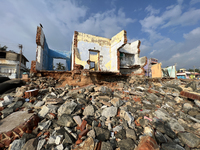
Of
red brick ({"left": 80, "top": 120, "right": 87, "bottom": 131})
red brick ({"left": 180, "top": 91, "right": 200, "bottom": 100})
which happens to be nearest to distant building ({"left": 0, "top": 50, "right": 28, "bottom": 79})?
red brick ({"left": 80, "top": 120, "right": 87, "bottom": 131})

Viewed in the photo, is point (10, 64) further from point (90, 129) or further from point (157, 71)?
point (157, 71)

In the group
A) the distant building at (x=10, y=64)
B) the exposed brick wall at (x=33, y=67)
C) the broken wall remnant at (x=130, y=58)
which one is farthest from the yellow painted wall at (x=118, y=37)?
the distant building at (x=10, y=64)

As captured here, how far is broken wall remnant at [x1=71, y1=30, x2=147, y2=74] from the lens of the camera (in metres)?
7.55

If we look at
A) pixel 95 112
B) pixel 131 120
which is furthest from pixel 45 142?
pixel 131 120

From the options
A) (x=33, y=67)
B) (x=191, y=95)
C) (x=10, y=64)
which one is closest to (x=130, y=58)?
(x=191, y=95)

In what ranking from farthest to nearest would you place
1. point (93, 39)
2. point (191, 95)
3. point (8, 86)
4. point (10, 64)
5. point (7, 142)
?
point (10, 64) < point (93, 39) < point (8, 86) < point (191, 95) < point (7, 142)

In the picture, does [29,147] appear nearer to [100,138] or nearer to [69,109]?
[69,109]

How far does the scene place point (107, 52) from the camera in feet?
29.0

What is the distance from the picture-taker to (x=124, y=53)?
9.91 m

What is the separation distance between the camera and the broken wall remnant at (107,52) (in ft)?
24.8

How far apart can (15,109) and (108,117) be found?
2.84 meters

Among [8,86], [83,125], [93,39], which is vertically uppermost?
[93,39]

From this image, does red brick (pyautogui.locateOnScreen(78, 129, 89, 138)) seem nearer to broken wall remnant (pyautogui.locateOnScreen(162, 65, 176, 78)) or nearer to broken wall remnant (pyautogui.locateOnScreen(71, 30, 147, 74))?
broken wall remnant (pyautogui.locateOnScreen(71, 30, 147, 74))

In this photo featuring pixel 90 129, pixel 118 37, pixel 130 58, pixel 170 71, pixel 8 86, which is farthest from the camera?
pixel 170 71
